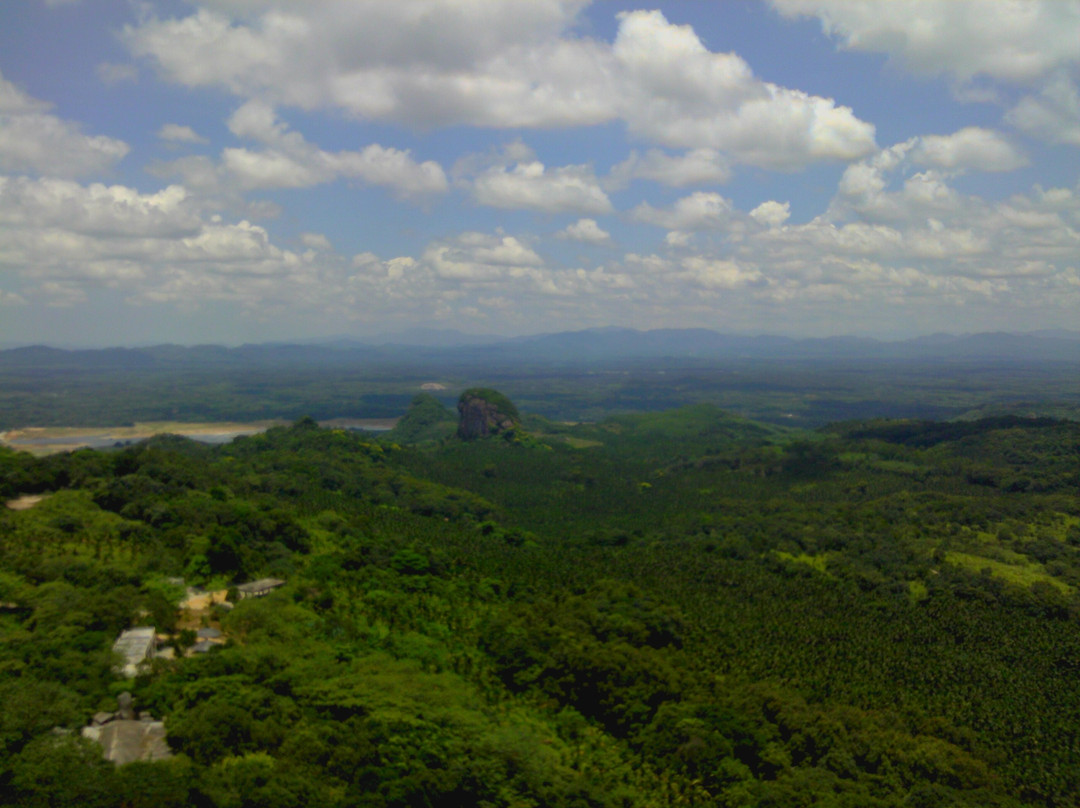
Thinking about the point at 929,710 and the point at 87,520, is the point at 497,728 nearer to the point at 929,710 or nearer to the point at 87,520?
the point at 929,710

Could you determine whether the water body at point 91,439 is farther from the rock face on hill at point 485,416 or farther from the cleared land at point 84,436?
the rock face on hill at point 485,416

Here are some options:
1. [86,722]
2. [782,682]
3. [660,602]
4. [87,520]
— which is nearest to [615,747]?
[782,682]

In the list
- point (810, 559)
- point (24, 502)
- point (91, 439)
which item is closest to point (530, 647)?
point (810, 559)

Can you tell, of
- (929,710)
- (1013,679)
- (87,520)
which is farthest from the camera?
(87,520)

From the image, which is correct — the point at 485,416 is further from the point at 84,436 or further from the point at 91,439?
the point at 84,436

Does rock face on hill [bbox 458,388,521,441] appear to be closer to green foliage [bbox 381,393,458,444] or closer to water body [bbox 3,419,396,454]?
green foliage [bbox 381,393,458,444]

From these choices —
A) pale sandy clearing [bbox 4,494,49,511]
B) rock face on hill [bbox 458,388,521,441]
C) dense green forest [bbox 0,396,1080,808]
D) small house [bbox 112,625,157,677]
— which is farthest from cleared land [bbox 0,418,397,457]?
small house [bbox 112,625,157,677]

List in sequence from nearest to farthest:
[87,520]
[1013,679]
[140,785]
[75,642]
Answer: [140,785]
[75,642]
[1013,679]
[87,520]
